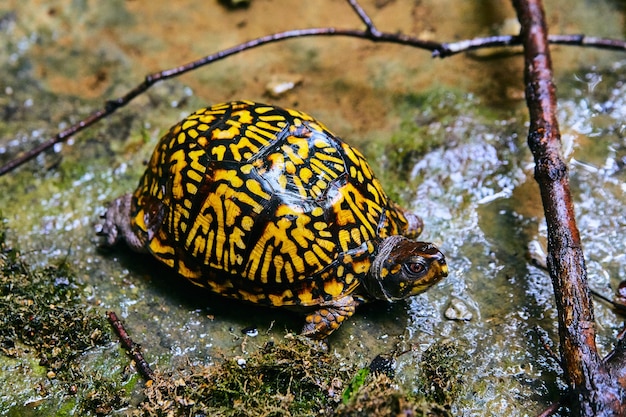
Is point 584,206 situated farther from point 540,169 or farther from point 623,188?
point 540,169

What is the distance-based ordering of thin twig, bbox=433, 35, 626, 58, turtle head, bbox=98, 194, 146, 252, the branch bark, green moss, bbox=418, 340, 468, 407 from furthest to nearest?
1. thin twig, bbox=433, 35, 626, 58
2. turtle head, bbox=98, 194, 146, 252
3. green moss, bbox=418, 340, 468, 407
4. the branch bark

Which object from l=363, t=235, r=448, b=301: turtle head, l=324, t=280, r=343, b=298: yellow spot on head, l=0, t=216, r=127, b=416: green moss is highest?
l=363, t=235, r=448, b=301: turtle head

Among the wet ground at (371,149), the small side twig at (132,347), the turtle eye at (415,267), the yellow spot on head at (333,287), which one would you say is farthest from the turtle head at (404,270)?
the small side twig at (132,347)

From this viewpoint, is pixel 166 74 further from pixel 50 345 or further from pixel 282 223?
pixel 50 345

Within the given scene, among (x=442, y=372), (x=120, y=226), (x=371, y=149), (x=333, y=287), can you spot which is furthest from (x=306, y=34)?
(x=442, y=372)

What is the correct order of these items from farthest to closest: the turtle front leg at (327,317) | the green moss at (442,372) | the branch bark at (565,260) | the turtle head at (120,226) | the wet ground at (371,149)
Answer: the turtle head at (120,226), the wet ground at (371,149), the turtle front leg at (327,317), the green moss at (442,372), the branch bark at (565,260)

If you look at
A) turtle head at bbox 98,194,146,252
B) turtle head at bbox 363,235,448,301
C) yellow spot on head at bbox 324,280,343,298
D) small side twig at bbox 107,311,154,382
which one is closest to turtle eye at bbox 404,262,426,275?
turtle head at bbox 363,235,448,301

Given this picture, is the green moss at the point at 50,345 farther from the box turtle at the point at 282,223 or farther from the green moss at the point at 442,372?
the green moss at the point at 442,372

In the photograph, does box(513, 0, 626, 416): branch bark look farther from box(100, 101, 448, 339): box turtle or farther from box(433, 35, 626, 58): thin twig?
box(100, 101, 448, 339): box turtle
